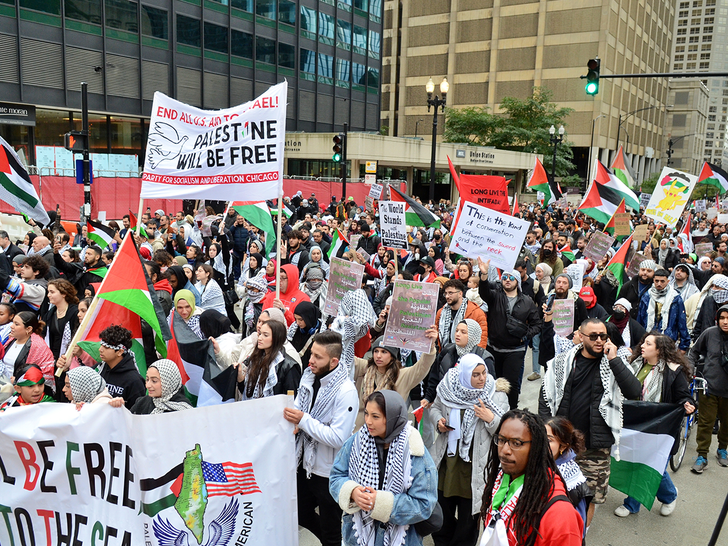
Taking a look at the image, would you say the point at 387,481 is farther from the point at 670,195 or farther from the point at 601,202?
the point at 670,195

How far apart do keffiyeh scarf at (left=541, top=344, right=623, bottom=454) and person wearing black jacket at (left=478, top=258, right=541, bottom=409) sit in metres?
1.83

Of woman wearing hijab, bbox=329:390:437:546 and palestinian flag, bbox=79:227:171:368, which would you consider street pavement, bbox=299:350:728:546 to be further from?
palestinian flag, bbox=79:227:171:368

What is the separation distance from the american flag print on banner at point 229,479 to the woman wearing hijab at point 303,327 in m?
1.82

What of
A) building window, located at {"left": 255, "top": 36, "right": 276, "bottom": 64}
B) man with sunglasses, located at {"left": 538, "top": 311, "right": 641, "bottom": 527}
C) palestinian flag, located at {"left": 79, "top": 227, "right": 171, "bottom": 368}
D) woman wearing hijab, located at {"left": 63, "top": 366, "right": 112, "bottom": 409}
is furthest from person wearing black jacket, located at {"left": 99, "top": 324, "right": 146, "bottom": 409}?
building window, located at {"left": 255, "top": 36, "right": 276, "bottom": 64}

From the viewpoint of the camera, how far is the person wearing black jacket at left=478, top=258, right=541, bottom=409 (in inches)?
277

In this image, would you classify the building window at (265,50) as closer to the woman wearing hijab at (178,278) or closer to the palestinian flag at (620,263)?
the palestinian flag at (620,263)

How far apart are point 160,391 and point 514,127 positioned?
51799 millimetres

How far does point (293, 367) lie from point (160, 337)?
4.55ft

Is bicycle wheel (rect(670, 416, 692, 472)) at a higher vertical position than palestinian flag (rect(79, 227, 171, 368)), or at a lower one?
lower

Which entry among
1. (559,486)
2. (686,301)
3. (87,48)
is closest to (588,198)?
(686,301)

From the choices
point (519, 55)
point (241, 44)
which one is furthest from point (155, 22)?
point (519, 55)

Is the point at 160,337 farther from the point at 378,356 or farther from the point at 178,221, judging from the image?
the point at 178,221

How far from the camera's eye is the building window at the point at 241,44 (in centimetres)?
3734

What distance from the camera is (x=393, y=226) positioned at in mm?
10078
